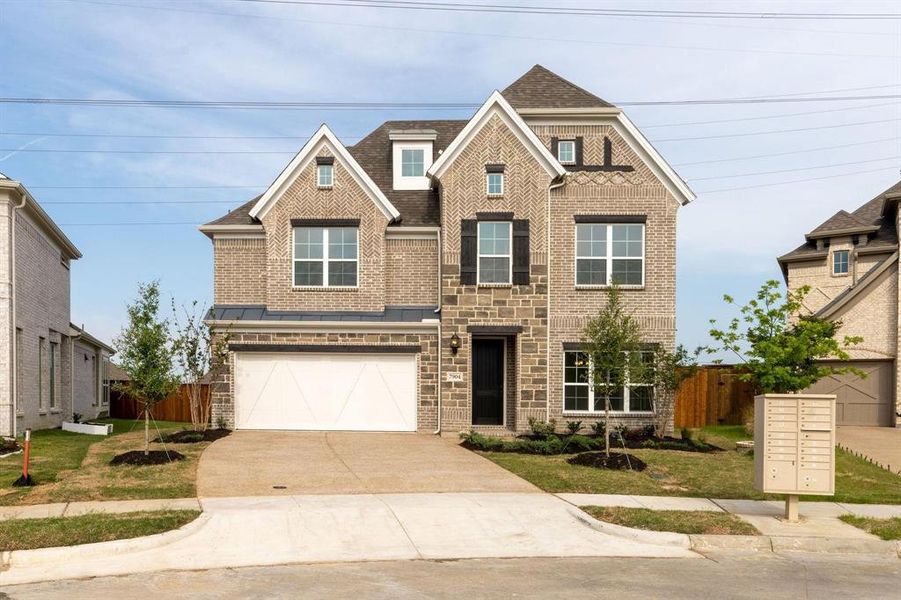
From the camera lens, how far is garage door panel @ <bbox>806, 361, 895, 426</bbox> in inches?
1183

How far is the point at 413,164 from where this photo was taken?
27906 millimetres

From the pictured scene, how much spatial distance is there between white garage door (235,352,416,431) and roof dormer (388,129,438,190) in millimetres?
5977

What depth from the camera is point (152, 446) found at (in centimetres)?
2059

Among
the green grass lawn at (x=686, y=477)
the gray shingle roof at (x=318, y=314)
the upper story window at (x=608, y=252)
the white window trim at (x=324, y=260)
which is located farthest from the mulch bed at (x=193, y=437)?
the upper story window at (x=608, y=252)

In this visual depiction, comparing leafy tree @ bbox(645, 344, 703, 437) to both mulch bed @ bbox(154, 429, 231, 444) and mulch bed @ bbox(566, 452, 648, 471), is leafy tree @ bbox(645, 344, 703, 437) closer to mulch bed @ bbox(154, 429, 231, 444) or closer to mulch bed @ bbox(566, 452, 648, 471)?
mulch bed @ bbox(566, 452, 648, 471)

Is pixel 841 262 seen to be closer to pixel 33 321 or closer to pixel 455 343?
pixel 455 343

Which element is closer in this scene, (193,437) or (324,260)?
(193,437)

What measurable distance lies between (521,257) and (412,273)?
3313 mm

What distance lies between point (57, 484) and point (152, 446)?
558cm

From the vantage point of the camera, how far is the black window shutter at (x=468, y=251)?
24547 millimetres

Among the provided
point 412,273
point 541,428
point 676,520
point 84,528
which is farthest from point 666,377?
point 84,528

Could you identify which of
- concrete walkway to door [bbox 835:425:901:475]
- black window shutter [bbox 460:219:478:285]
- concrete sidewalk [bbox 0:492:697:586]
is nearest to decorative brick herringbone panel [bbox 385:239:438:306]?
black window shutter [bbox 460:219:478:285]

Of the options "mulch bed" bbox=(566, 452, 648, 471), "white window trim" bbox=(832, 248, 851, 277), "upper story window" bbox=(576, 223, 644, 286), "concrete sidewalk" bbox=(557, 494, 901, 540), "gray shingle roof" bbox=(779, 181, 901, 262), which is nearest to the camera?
"concrete sidewalk" bbox=(557, 494, 901, 540)

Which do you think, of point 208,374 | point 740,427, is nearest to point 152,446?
point 208,374
